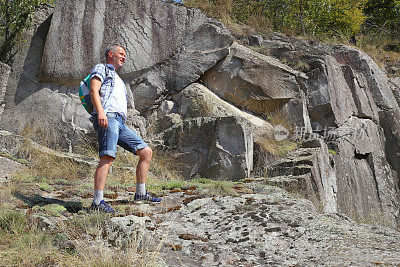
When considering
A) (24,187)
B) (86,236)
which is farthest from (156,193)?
(86,236)

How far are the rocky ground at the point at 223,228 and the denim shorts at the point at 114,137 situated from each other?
713 millimetres

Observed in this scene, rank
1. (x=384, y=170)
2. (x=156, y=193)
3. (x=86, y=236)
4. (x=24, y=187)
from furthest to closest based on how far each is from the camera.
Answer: (x=384, y=170) → (x=156, y=193) → (x=24, y=187) → (x=86, y=236)

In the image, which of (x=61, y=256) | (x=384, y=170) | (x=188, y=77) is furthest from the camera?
(x=384, y=170)

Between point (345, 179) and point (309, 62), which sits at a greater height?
point (309, 62)

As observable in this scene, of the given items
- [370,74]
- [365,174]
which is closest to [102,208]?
[365,174]

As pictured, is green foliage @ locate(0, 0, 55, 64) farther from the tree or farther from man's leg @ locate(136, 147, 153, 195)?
man's leg @ locate(136, 147, 153, 195)

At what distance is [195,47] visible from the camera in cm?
1018

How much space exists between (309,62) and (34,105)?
8.05 metres

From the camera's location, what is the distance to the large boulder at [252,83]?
1002 centimetres

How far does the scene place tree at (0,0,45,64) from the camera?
9570 millimetres

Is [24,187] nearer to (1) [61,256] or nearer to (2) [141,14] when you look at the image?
(1) [61,256]

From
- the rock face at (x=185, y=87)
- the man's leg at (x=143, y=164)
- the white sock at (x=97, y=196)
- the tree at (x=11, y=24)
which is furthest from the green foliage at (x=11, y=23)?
the white sock at (x=97, y=196)

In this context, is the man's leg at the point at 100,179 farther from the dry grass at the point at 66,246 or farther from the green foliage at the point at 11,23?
the green foliage at the point at 11,23

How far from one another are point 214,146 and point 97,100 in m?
4.10
